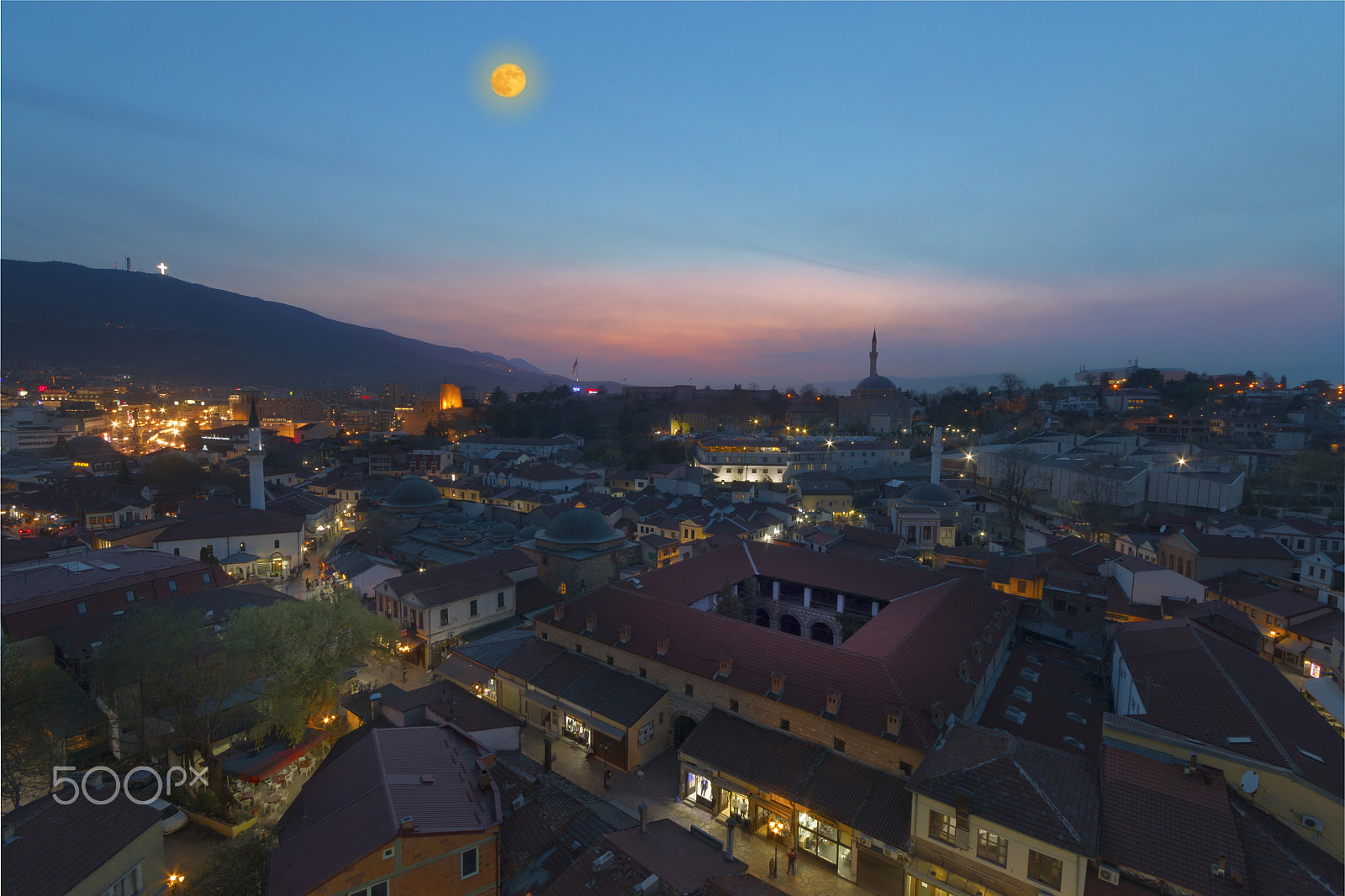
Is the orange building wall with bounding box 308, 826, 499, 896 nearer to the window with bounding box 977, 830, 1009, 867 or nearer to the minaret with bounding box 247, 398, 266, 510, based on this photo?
the window with bounding box 977, 830, 1009, 867

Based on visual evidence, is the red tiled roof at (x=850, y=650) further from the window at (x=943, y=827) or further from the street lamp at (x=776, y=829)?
the street lamp at (x=776, y=829)

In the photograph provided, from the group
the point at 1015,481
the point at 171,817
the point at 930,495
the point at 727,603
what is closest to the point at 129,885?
the point at 171,817

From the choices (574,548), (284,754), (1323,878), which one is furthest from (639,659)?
(1323,878)

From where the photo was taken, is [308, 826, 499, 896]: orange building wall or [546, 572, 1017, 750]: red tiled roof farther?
[546, 572, 1017, 750]: red tiled roof

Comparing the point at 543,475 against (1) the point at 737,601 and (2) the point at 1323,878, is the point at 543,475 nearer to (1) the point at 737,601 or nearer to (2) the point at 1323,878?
(1) the point at 737,601

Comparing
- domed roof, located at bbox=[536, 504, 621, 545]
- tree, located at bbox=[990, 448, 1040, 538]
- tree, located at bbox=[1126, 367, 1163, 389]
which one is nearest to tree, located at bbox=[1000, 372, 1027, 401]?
tree, located at bbox=[1126, 367, 1163, 389]

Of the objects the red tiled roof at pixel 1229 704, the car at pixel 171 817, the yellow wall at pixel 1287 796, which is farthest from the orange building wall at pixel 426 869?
the red tiled roof at pixel 1229 704

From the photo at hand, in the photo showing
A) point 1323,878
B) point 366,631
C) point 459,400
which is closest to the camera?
point 1323,878

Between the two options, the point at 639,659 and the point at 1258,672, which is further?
the point at 639,659
